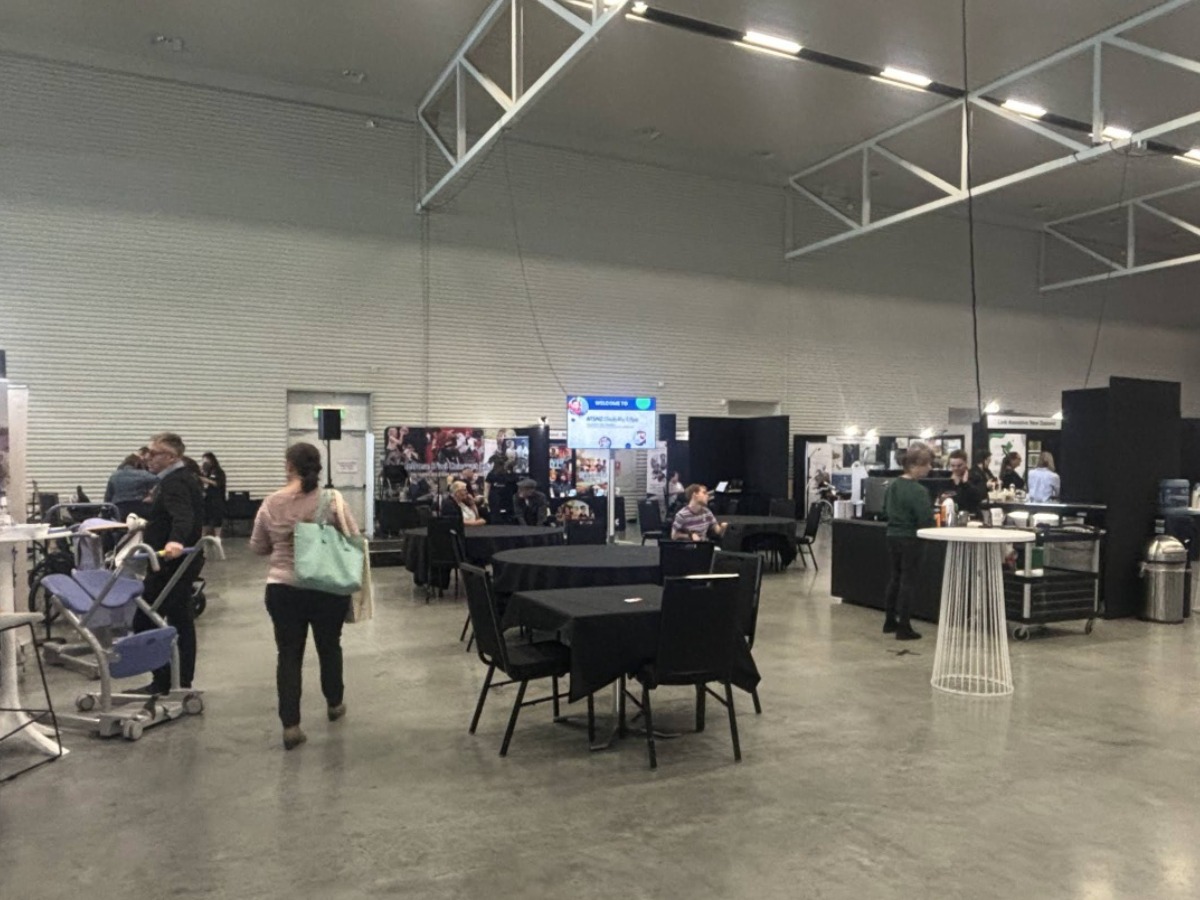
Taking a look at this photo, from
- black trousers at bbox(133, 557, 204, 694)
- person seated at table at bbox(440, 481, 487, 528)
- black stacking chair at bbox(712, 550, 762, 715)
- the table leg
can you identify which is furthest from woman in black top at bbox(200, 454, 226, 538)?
black stacking chair at bbox(712, 550, 762, 715)

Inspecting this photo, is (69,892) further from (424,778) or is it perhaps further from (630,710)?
(630,710)

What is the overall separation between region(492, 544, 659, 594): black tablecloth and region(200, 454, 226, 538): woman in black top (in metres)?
6.01

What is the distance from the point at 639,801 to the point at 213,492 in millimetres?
8760

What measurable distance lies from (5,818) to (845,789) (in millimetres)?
3136

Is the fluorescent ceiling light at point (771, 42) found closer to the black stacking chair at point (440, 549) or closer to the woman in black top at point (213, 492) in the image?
the black stacking chair at point (440, 549)

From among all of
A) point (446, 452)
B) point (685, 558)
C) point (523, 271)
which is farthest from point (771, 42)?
point (685, 558)

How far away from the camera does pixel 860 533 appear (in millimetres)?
7676

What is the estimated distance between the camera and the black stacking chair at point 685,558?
5086 millimetres

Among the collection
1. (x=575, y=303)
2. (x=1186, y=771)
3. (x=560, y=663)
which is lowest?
(x=1186, y=771)

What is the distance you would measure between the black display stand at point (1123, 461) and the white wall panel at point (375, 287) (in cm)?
796

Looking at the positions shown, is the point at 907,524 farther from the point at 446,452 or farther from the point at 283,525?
the point at 446,452

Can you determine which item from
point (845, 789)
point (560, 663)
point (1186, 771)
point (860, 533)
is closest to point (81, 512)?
point (560, 663)

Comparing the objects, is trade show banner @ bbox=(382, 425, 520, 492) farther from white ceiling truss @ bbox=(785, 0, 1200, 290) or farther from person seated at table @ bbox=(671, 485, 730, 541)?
white ceiling truss @ bbox=(785, 0, 1200, 290)

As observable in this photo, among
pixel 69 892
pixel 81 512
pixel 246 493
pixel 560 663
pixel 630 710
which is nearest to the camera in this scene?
pixel 69 892
